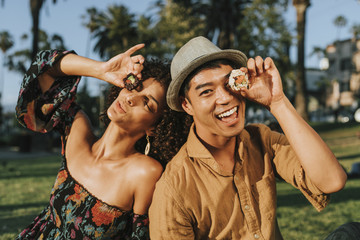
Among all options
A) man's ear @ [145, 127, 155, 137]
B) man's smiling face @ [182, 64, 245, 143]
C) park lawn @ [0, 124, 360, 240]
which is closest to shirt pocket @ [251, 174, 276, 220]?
man's smiling face @ [182, 64, 245, 143]

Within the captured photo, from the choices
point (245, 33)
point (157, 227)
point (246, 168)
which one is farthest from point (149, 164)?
point (245, 33)

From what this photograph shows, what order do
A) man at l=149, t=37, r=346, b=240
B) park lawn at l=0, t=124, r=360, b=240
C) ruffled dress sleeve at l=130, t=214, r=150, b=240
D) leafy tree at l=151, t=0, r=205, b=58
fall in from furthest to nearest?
leafy tree at l=151, t=0, r=205, b=58 < park lawn at l=0, t=124, r=360, b=240 < ruffled dress sleeve at l=130, t=214, r=150, b=240 < man at l=149, t=37, r=346, b=240

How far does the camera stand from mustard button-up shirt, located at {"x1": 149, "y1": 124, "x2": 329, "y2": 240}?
240cm

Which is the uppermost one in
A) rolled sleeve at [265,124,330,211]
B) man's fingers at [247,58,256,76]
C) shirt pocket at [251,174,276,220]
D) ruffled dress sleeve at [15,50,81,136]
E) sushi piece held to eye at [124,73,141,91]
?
man's fingers at [247,58,256,76]

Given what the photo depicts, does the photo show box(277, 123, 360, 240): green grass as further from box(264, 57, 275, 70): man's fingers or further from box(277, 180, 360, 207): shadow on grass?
box(264, 57, 275, 70): man's fingers

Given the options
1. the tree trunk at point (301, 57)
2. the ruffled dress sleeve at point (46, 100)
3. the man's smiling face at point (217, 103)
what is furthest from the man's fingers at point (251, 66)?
the tree trunk at point (301, 57)

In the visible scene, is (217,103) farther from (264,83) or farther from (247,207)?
(247,207)

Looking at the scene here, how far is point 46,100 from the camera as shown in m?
3.22

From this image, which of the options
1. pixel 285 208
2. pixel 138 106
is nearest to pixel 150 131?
pixel 138 106

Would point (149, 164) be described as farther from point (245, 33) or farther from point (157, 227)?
point (245, 33)

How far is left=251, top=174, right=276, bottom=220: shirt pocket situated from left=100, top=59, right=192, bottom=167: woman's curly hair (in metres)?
0.80

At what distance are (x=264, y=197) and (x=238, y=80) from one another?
88cm

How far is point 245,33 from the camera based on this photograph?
18000mm

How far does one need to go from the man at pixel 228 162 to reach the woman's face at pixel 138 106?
0.18m
